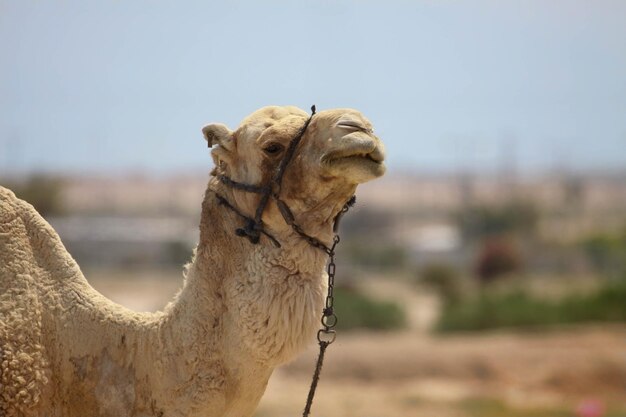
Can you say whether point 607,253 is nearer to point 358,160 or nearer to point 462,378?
point 462,378

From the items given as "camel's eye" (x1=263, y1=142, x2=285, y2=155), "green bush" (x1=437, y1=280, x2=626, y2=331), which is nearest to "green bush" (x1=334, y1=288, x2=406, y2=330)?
"green bush" (x1=437, y1=280, x2=626, y2=331)

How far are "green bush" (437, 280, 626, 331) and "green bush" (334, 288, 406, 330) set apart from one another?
56.4 inches

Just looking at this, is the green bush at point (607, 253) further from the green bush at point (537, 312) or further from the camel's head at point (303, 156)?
the camel's head at point (303, 156)

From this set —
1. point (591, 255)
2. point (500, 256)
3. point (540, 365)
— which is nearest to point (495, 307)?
point (540, 365)

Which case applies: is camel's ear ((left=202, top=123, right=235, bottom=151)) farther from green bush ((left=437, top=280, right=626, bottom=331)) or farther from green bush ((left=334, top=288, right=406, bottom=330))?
green bush ((left=437, top=280, right=626, bottom=331))

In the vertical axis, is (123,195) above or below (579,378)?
above

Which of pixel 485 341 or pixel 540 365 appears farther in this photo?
pixel 485 341

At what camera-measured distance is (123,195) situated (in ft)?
498

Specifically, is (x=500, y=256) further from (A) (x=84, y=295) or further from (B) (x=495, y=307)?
(A) (x=84, y=295)

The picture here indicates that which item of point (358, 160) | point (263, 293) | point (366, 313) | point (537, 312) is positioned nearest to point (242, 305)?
point (263, 293)

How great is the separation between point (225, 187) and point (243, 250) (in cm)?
32

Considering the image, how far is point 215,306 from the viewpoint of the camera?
4812 mm

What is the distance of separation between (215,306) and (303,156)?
76cm

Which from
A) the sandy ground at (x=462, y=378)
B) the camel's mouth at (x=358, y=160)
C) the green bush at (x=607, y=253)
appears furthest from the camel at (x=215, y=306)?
the green bush at (x=607, y=253)
